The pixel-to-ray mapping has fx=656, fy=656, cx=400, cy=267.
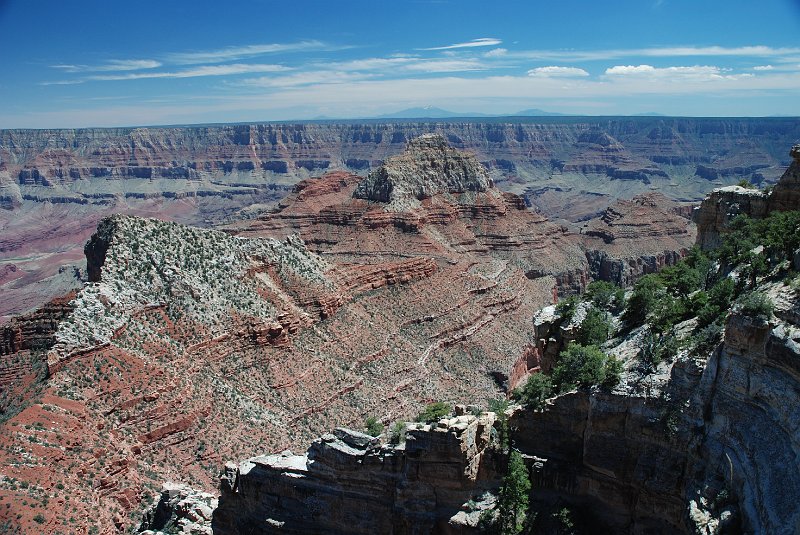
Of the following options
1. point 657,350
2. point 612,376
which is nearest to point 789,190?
point 657,350

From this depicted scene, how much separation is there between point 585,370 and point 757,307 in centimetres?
730

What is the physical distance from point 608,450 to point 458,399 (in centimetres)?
3761

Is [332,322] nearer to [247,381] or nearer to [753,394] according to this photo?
[247,381]

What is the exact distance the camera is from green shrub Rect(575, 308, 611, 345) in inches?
1259

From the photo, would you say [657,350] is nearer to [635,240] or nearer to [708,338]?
[708,338]

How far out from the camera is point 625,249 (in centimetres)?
12800

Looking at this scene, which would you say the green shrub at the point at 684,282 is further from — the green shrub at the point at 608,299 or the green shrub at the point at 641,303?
the green shrub at the point at 608,299

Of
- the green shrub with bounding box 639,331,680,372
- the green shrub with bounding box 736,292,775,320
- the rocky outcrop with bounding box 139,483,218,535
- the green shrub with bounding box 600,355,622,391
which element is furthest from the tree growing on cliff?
the rocky outcrop with bounding box 139,483,218,535

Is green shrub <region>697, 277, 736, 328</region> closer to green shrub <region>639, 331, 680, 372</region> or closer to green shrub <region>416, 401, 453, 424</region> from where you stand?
green shrub <region>639, 331, 680, 372</region>

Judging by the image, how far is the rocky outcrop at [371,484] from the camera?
27.5 m

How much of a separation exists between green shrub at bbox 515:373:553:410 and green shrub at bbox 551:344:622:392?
34 cm

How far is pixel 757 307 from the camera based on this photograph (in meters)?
20.9

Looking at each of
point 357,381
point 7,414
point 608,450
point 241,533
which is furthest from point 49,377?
point 608,450

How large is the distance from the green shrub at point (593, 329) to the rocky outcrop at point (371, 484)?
284 inches
